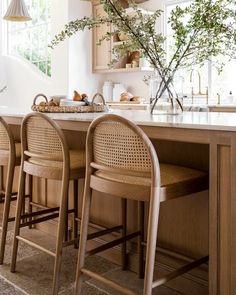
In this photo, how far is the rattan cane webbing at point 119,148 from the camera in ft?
5.58

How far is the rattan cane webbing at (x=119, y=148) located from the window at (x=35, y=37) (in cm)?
584

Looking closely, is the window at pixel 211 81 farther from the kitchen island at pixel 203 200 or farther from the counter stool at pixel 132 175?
the counter stool at pixel 132 175

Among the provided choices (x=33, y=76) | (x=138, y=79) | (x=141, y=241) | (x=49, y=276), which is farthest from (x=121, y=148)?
(x=33, y=76)

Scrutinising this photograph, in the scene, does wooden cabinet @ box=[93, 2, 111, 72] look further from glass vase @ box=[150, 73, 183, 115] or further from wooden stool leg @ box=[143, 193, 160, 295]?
wooden stool leg @ box=[143, 193, 160, 295]

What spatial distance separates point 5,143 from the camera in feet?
8.93

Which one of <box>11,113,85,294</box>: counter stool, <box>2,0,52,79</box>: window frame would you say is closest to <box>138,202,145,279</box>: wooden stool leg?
<box>11,113,85,294</box>: counter stool

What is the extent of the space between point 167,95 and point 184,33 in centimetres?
37

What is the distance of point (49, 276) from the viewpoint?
2379 millimetres

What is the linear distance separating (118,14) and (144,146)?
1055 mm

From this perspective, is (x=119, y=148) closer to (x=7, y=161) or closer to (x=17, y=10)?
(x=7, y=161)

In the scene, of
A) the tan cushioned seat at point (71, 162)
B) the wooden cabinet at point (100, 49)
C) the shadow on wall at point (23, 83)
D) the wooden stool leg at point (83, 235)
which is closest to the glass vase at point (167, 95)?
the tan cushioned seat at point (71, 162)

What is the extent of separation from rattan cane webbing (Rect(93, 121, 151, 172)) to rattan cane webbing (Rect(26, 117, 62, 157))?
15.4 inches

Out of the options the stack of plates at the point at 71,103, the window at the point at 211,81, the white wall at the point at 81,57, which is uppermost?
the white wall at the point at 81,57

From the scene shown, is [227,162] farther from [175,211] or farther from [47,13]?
[47,13]
